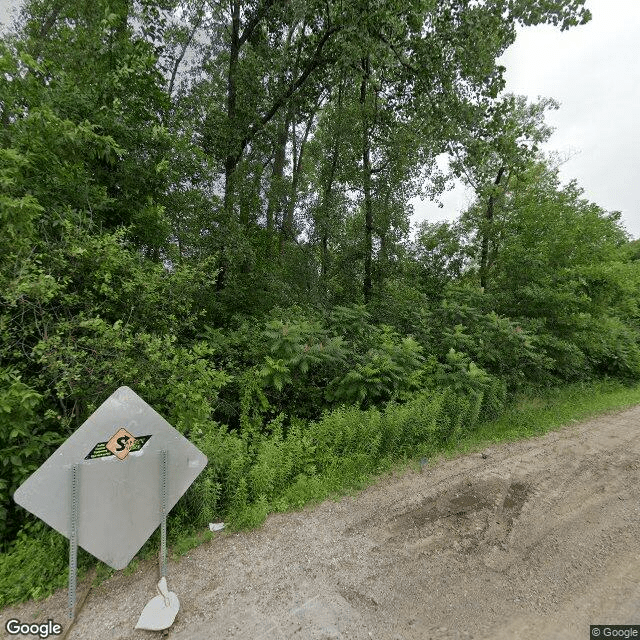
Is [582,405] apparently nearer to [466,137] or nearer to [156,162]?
[466,137]

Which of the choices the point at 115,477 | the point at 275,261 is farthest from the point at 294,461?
the point at 275,261

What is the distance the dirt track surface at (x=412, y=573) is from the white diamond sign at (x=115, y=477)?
553 millimetres

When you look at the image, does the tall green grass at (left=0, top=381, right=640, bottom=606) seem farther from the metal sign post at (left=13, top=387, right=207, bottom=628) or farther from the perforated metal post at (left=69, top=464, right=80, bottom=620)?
the metal sign post at (left=13, top=387, right=207, bottom=628)

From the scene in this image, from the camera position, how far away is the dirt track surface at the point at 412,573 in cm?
271

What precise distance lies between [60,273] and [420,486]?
527 cm

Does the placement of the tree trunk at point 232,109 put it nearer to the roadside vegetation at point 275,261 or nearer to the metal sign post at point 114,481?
the roadside vegetation at point 275,261

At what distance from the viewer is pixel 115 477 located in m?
2.88

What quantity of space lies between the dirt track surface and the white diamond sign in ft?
1.81

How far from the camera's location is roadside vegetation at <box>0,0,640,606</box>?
398 centimetres

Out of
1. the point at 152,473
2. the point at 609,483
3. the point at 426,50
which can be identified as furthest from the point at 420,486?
the point at 426,50

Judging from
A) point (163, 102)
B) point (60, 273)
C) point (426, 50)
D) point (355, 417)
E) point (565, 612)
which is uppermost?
point (426, 50)

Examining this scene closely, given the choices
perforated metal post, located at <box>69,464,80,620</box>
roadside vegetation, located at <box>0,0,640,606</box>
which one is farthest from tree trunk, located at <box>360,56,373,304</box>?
perforated metal post, located at <box>69,464,80,620</box>

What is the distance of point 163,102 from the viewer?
20.3ft

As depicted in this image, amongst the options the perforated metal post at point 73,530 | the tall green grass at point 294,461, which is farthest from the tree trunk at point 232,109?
the perforated metal post at point 73,530
